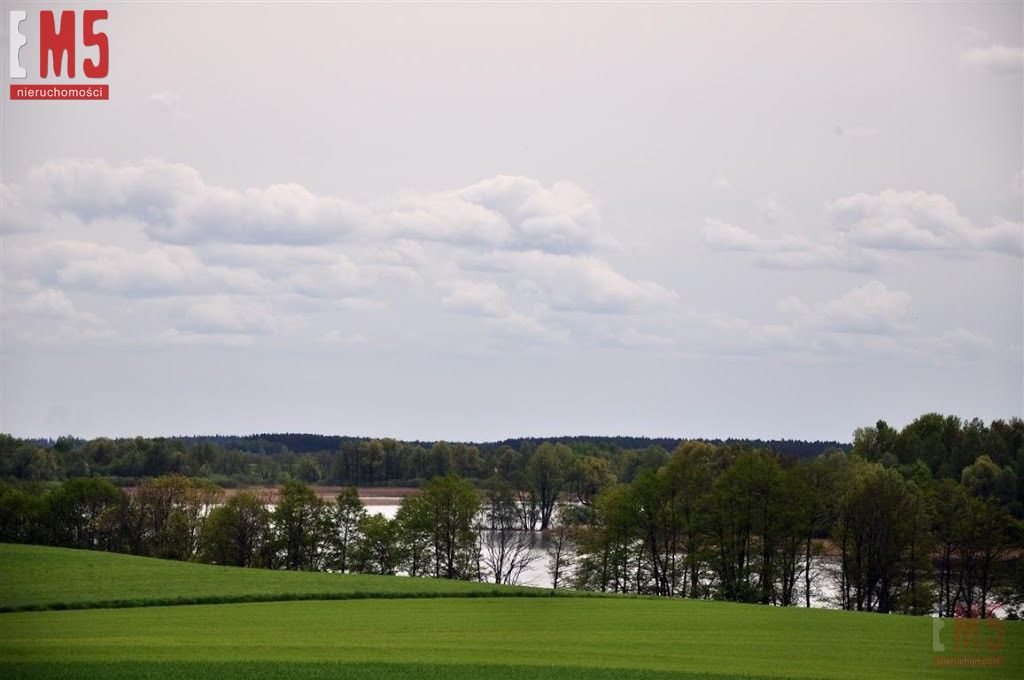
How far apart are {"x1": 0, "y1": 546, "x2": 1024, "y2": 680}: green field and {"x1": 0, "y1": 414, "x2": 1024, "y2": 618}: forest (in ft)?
51.6

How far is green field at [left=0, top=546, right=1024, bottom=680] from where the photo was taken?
3694cm

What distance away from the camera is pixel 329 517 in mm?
88625

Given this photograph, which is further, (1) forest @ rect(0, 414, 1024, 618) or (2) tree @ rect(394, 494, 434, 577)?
(2) tree @ rect(394, 494, 434, 577)

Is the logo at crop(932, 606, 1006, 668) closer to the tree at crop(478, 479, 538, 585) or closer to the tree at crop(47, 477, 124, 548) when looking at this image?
the tree at crop(478, 479, 538, 585)

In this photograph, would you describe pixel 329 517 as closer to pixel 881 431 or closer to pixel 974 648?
pixel 974 648

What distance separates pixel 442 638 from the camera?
45688 millimetres

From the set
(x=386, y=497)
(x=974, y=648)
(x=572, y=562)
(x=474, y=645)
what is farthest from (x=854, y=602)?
(x=386, y=497)

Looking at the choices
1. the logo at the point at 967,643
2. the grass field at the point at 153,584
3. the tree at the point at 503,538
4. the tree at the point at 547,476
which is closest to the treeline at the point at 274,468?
the tree at the point at 547,476

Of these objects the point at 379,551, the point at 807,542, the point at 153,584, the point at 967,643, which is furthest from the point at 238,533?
the point at 967,643

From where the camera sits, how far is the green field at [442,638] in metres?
36.9

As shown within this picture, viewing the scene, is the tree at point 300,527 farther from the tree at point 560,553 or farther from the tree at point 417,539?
the tree at point 560,553

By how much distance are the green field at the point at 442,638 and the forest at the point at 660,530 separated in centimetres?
1573

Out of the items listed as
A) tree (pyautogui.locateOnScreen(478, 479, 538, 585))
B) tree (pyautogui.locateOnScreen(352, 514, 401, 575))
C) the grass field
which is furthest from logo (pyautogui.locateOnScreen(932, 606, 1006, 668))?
tree (pyautogui.locateOnScreen(352, 514, 401, 575))

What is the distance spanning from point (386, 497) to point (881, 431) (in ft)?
193
